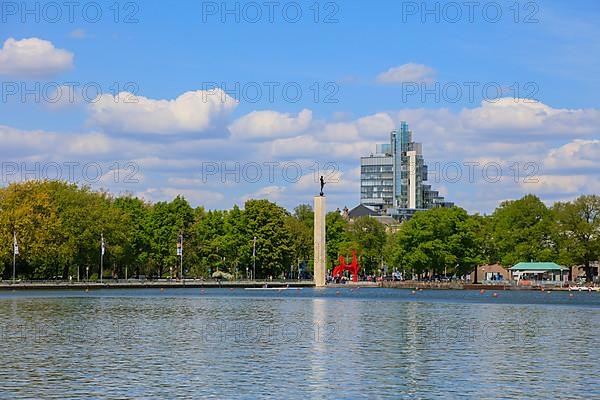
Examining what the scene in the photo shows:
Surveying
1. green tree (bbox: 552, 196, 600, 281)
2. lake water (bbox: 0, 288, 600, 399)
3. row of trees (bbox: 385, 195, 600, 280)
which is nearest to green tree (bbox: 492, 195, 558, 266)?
row of trees (bbox: 385, 195, 600, 280)

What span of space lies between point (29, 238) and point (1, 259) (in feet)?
21.4

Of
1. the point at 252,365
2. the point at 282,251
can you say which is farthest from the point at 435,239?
the point at 252,365

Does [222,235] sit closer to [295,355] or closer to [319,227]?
[319,227]

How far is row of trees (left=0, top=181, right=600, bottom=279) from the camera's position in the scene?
481ft

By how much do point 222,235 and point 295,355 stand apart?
133m

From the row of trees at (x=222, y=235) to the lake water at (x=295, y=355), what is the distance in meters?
58.1

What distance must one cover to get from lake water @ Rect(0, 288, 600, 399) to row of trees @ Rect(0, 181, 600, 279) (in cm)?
5807

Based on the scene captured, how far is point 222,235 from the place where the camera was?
608ft

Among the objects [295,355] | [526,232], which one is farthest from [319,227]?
[295,355]

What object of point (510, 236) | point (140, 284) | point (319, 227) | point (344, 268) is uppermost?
point (319, 227)

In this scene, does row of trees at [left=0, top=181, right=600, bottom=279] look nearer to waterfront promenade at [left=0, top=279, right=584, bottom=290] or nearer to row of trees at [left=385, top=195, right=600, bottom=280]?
row of trees at [left=385, top=195, right=600, bottom=280]

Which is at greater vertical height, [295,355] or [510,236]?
[510,236]

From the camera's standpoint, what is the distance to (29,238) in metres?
142

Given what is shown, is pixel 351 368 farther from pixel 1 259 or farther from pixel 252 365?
pixel 1 259
